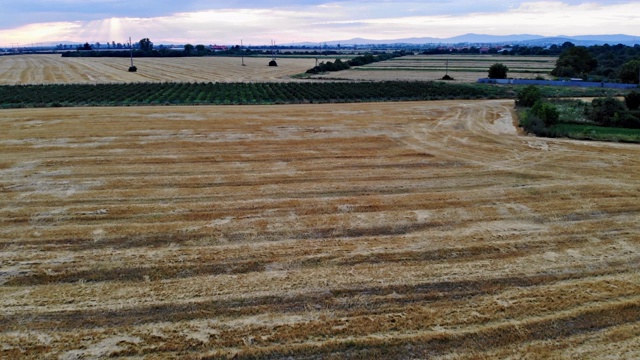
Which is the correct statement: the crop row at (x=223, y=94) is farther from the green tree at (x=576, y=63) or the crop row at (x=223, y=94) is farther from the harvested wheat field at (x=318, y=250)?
the green tree at (x=576, y=63)

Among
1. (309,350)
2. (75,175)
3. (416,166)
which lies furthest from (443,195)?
(75,175)

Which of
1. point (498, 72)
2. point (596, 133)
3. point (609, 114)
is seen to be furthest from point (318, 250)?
point (498, 72)

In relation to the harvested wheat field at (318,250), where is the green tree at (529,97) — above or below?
above

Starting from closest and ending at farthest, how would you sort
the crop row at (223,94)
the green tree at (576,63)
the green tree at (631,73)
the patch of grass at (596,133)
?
the patch of grass at (596,133) → the crop row at (223,94) → the green tree at (631,73) → the green tree at (576,63)

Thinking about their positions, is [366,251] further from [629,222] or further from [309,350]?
[629,222]

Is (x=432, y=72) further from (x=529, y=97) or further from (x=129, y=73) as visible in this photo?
(x=129, y=73)

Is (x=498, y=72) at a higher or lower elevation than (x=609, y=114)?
higher

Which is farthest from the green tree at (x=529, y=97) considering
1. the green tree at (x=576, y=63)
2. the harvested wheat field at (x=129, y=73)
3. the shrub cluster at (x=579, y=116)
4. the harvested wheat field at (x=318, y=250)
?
the green tree at (x=576, y=63)
